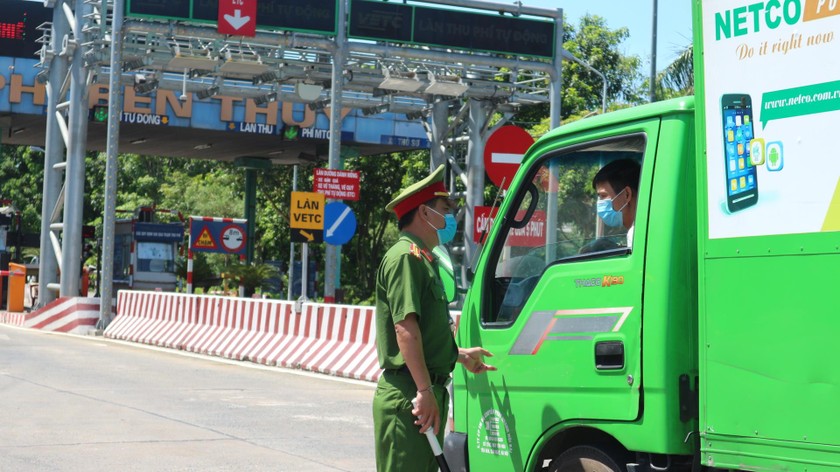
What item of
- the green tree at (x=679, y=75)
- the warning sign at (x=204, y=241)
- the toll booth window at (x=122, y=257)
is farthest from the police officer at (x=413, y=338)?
the toll booth window at (x=122, y=257)

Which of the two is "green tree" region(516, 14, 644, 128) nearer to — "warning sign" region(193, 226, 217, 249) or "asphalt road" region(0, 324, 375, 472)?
"warning sign" region(193, 226, 217, 249)

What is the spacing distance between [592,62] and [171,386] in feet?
114

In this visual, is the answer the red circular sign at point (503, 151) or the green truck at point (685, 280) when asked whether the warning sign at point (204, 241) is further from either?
the green truck at point (685, 280)

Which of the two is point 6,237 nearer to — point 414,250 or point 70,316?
point 70,316

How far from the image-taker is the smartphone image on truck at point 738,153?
4.37 metres

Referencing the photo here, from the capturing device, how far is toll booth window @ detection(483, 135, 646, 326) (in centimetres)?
509

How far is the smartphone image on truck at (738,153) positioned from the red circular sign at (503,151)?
1404 centimetres

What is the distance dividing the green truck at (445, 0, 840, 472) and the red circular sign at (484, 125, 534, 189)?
1288 centimetres

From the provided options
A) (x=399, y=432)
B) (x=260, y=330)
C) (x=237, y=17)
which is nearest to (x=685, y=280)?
(x=399, y=432)

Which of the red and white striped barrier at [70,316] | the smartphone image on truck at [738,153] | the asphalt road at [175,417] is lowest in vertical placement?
the asphalt road at [175,417]

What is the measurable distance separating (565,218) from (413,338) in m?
0.95

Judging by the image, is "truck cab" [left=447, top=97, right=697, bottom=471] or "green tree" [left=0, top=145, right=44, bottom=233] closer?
"truck cab" [left=447, top=97, right=697, bottom=471]

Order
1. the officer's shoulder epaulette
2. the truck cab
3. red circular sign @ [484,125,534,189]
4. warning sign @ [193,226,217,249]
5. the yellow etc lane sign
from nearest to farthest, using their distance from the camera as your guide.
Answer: the truck cab
the officer's shoulder epaulette
red circular sign @ [484,125,534,189]
the yellow etc lane sign
warning sign @ [193,226,217,249]

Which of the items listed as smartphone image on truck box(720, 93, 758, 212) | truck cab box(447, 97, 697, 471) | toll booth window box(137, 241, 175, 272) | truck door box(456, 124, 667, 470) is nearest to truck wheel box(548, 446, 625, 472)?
truck cab box(447, 97, 697, 471)
